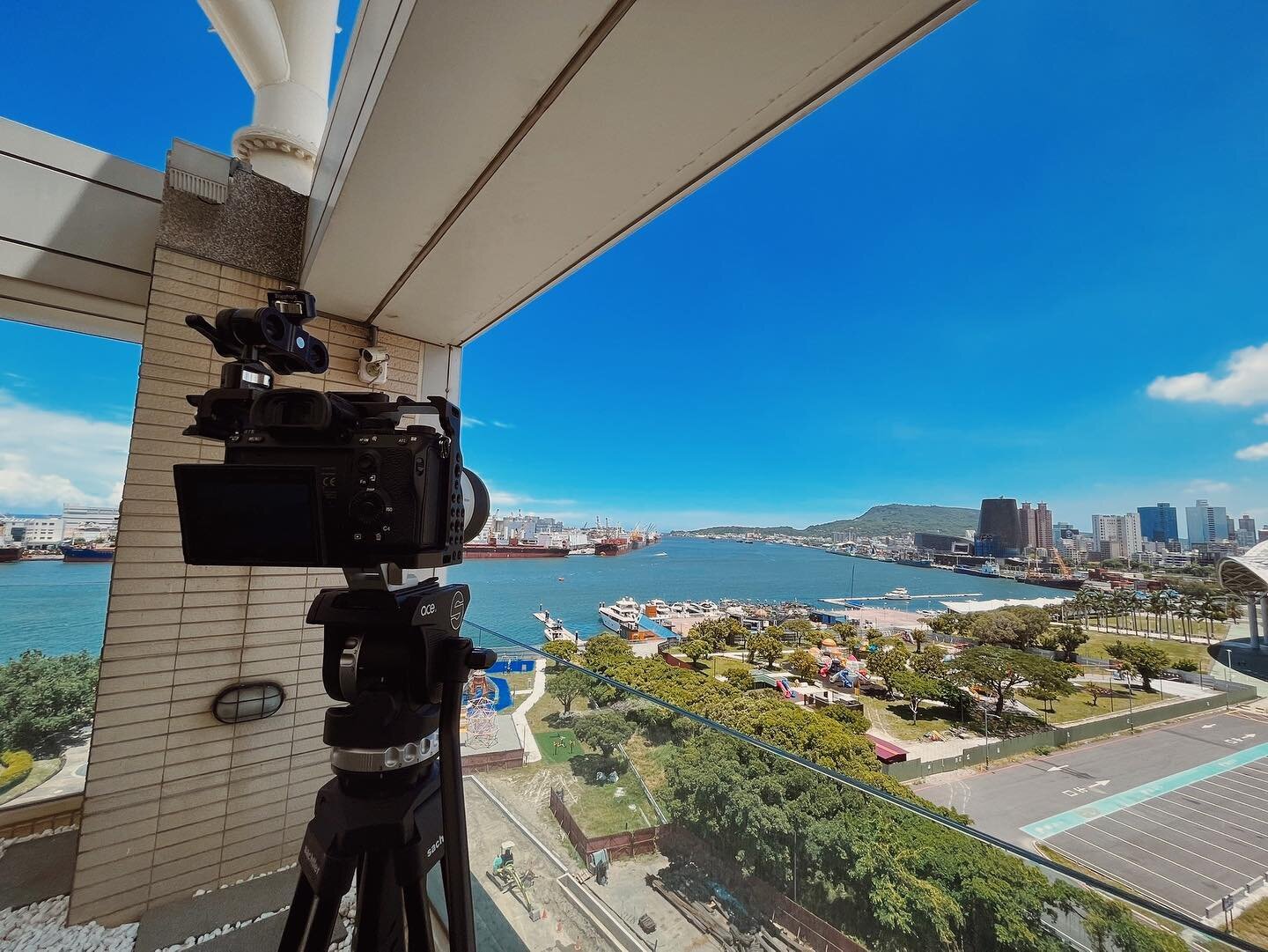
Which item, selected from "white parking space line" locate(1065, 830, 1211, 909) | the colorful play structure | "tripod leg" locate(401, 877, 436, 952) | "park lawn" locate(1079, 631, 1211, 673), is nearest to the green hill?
"park lawn" locate(1079, 631, 1211, 673)

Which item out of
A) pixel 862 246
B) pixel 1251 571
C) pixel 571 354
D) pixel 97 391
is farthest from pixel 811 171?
pixel 97 391

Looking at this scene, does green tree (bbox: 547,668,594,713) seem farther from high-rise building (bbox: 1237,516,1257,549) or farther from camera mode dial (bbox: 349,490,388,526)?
high-rise building (bbox: 1237,516,1257,549)

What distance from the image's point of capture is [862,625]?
23.8m

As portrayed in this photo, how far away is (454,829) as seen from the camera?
0.77 meters

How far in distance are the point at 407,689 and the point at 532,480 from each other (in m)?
34.8

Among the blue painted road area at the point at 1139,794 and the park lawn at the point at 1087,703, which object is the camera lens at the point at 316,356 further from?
the park lawn at the point at 1087,703

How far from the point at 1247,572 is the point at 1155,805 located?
997cm

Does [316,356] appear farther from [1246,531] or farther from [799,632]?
[799,632]

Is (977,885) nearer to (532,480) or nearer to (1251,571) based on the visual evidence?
(1251,571)

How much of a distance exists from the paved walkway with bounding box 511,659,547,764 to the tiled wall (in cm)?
107

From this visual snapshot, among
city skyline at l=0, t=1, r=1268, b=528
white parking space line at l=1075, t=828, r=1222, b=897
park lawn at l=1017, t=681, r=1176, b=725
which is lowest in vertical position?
white parking space line at l=1075, t=828, r=1222, b=897

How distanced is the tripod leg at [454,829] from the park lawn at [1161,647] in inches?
948

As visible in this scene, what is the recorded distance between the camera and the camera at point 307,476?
75cm

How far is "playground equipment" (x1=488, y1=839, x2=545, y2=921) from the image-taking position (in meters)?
1.39
